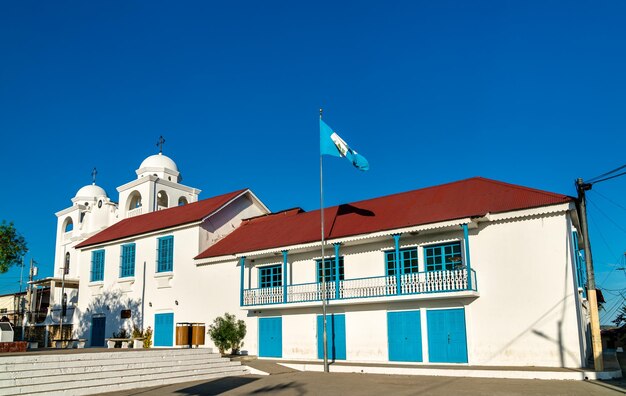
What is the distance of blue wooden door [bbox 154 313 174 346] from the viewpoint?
26.1 meters

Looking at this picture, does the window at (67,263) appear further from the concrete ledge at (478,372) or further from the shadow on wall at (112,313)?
the concrete ledge at (478,372)

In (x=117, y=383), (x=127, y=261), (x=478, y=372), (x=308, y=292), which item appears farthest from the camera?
(x=127, y=261)

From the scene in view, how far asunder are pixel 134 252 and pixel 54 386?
49.3ft

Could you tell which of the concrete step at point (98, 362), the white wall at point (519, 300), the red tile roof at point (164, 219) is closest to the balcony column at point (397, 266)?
the white wall at point (519, 300)

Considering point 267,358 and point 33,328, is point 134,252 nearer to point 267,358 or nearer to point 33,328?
point 267,358

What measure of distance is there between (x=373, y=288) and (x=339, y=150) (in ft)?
16.9

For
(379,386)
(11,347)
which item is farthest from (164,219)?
(379,386)

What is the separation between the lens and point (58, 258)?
134 feet

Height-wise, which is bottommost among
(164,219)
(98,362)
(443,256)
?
(98,362)

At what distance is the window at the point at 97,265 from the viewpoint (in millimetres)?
30391

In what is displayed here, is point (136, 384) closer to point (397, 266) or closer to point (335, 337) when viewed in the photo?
point (335, 337)

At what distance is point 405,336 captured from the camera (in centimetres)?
1956

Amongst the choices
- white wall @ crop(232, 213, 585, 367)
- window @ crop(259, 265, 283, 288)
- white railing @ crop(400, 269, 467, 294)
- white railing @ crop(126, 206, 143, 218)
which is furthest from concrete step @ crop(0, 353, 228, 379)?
white railing @ crop(126, 206, 143, 218)

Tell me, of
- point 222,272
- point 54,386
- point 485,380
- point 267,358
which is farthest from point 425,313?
point 54,386
